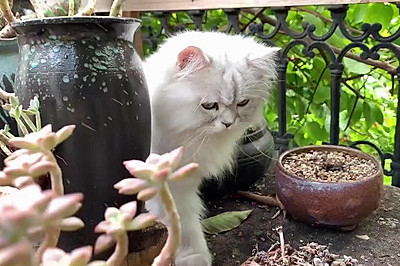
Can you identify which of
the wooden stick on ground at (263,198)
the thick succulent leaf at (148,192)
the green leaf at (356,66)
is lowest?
the wooden stick on ground at (263,198)

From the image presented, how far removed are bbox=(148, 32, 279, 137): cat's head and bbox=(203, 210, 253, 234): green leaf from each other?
8.2 inches

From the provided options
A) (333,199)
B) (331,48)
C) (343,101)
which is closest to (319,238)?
(333,199)

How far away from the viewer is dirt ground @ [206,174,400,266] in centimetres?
72

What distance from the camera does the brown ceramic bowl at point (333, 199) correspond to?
72 centimetres

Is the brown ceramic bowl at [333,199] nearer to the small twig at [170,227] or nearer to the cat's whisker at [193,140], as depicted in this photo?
the cat's whisker at [193,140]

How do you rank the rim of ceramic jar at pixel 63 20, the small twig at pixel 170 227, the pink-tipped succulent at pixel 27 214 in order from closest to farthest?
the pink-tipped succulent at pixel 27 214 → the small twig at pixel 170 227 → the rim of ceramic jar at pixel 63 20

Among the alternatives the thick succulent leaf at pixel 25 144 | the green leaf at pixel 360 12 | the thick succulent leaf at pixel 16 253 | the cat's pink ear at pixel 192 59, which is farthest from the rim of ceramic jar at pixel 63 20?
the green leaf at pixel 360 12

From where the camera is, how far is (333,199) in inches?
28.5

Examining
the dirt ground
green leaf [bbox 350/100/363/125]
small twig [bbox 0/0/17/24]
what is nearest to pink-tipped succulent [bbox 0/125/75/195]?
small twig [bbox 0/0/17/24]

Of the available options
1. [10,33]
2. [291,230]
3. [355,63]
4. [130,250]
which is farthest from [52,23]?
[355,63]

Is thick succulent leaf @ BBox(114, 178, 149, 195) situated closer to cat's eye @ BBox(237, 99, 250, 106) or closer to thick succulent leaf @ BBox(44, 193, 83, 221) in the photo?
thick succulent leaf @ BBox(44, 193, 83, 221)

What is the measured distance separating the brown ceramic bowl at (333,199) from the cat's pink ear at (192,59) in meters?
0.26

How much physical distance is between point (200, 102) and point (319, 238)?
321mm

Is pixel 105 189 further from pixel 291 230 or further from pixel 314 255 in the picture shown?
pixel 291 230
